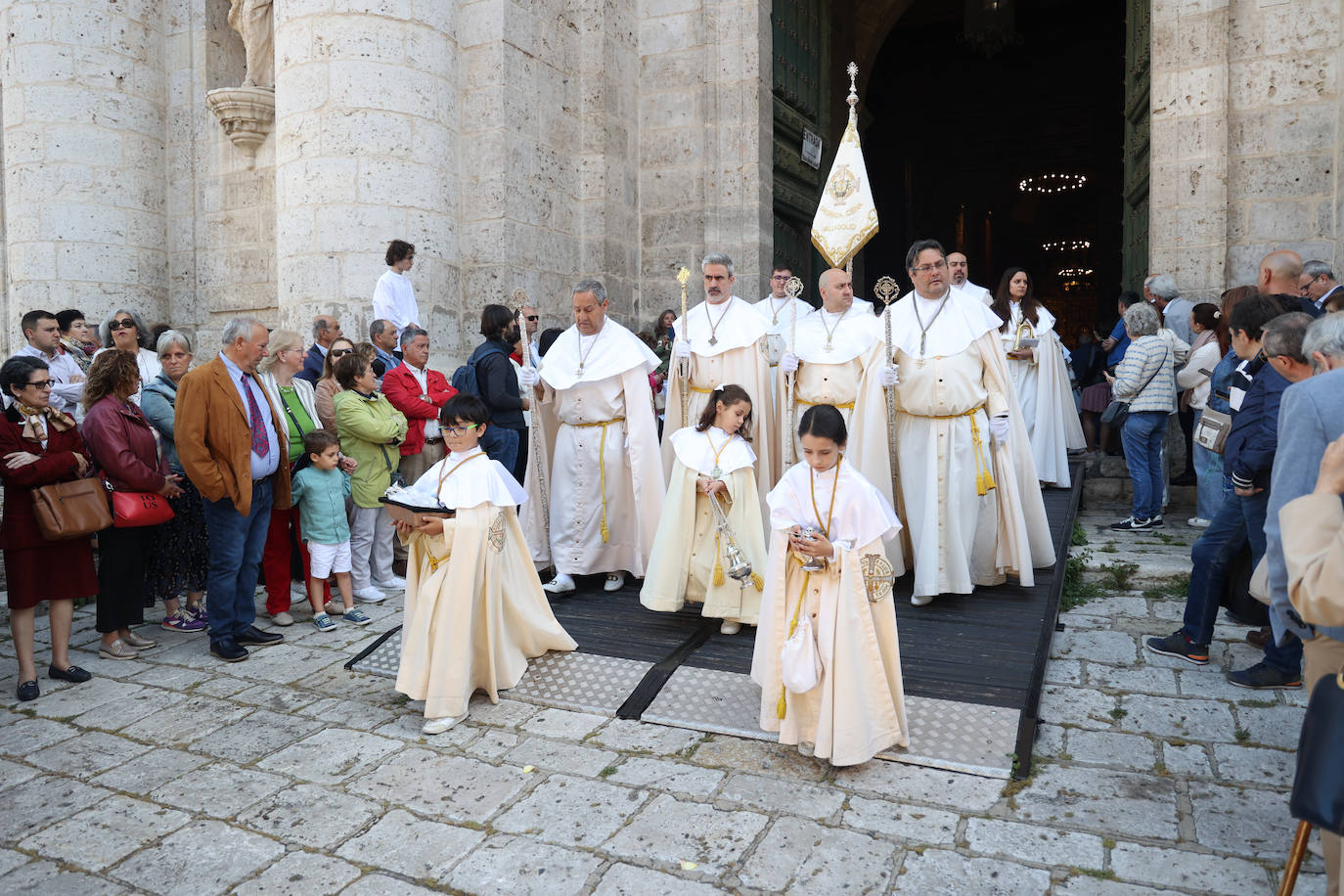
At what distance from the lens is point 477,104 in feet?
27.9

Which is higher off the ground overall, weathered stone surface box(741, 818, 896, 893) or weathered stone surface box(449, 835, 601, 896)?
weathered stone surface box(741, 818, 896, 893)

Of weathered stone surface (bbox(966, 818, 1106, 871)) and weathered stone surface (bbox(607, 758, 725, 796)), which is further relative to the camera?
weathered stone surface (bbox(607, 758, 725, 796))

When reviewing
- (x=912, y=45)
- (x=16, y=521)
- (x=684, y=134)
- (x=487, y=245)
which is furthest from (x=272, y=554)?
(x=912, y=45)

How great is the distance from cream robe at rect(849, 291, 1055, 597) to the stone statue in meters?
7.23

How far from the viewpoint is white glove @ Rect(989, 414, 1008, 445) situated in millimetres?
5262

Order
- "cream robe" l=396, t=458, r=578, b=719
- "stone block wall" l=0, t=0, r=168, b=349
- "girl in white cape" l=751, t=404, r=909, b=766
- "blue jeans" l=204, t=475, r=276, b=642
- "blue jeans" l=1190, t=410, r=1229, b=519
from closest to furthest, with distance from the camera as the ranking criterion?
"girl in white cape" l=751, t=404, r=909, b=766
"cream robe" l=396, t=458, r=578, b=719
"blue jeans" l=204, t=475, r=276, b=642
"blue jeans" l=1190, t=410, r=1229, b=519
"stone block wall" l=0, t=0, r=168, b=349

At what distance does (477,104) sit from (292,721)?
20.1 feet

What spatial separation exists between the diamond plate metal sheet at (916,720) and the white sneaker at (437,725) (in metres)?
0.85

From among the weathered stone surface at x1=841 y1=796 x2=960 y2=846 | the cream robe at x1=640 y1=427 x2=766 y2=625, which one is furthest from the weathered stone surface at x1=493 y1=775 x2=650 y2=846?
the cream robe at x1=640 y1=427 x2=766 y2=625

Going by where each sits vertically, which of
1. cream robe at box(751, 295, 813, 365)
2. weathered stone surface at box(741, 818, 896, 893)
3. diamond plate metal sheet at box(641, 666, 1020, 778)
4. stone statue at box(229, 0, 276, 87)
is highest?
stone statue at box(229, 0, 276, 87)

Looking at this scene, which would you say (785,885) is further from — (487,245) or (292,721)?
(487,245)

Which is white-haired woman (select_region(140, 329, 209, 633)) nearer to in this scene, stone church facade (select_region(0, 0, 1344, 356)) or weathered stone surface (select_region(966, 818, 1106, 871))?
stone church facade (select_region(0, 0, 1344, 356))

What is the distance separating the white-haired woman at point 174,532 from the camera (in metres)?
5.57

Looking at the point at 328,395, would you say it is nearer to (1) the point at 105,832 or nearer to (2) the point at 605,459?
(2) the point at 605,459
